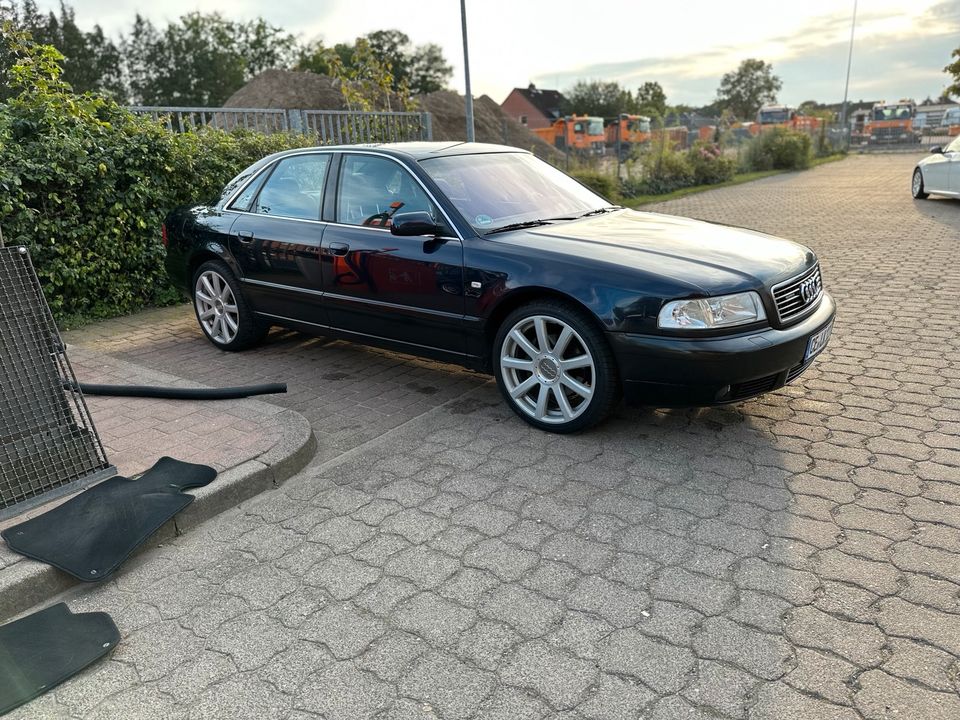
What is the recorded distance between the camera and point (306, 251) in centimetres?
526

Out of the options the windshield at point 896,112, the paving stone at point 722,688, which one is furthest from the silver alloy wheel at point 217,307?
the windshield at point 896,112

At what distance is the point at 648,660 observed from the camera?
2.46 meters

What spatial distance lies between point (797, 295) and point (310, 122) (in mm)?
10291

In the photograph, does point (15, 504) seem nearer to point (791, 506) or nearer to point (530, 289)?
point (530, 289)

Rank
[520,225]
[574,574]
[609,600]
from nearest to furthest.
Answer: [609,600] → [574,574] → [520,225]

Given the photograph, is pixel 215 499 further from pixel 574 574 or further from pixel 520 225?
pixel 520 225

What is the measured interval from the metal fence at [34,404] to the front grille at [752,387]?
3301 millimetres

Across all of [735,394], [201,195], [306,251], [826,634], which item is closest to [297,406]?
[306,251]

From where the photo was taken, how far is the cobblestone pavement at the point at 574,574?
2363 mm

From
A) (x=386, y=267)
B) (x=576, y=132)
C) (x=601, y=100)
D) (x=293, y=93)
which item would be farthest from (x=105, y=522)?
(x=601, y=100)

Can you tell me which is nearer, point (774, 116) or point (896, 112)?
point (896, 112)

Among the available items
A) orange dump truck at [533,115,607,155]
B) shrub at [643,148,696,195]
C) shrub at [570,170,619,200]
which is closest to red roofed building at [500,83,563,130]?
orange dump truck at [533,115,607,155]

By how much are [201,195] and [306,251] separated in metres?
3.67

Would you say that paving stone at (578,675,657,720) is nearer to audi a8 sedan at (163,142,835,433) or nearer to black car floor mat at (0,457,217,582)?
audi a8 sedan at (163,142,835,433)
